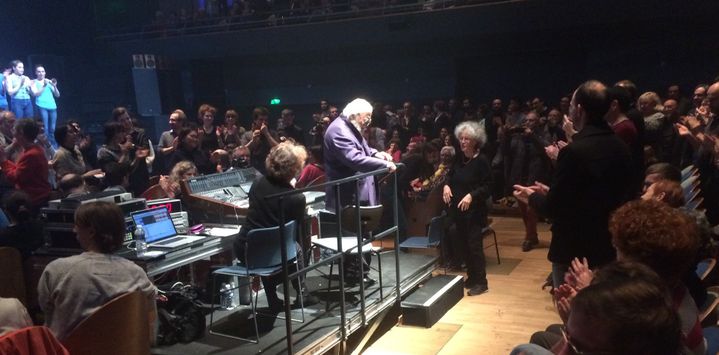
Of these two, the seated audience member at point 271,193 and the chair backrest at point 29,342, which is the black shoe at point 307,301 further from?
the chair backrest at point 29,342

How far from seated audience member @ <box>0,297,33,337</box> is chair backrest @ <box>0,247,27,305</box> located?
159 cm

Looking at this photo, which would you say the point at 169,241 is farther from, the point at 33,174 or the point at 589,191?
the point at 589,191

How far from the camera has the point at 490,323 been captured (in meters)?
4.20

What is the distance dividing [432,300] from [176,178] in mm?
2088

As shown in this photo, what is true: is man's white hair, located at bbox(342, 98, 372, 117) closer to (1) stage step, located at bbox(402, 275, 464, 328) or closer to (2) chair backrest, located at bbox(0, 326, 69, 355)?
(1) stage step, located at bbox(402, 275, 464, 328)

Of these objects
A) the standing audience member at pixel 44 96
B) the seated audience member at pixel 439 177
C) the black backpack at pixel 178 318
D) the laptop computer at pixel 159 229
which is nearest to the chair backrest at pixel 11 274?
the laptop computer at pixel 159 229

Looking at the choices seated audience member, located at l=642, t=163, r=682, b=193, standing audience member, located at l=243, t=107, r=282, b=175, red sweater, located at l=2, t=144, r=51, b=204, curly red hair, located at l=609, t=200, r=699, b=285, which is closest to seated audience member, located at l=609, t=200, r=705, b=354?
curly red hair, located at l=609, t=200, r=699, b=285

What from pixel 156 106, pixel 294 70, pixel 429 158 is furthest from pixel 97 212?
pixel 294 70

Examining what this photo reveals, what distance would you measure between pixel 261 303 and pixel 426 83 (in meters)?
8.92

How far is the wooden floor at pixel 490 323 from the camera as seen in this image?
3.85 meters

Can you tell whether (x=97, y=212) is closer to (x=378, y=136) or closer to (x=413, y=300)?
(x=413, y=300)

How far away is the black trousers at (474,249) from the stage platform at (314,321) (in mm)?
382

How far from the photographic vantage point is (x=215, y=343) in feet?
11.0

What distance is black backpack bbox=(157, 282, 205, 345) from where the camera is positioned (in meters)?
3.36
